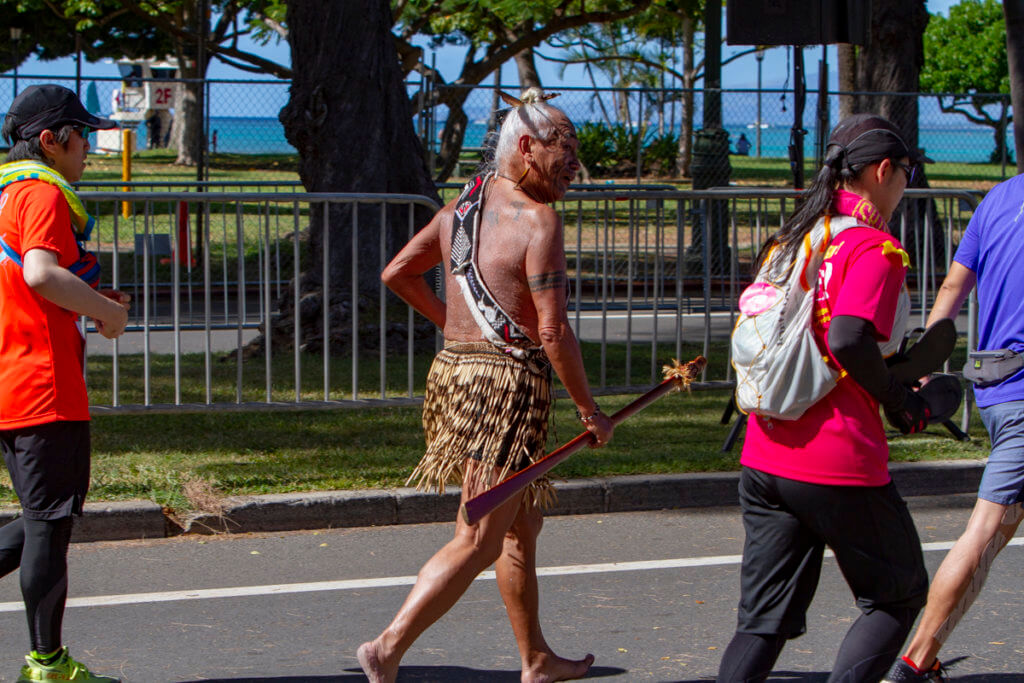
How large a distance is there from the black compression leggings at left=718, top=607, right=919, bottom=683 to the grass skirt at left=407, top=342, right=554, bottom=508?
0.91 metres

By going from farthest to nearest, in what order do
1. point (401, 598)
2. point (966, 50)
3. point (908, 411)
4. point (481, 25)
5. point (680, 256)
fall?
point (966, 50), point (481, 25), point (680, 256), point (401, 598), point (908, 411)

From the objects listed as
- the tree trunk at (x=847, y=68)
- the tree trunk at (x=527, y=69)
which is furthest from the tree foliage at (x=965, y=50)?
the tree trunk at (x=847, y=68)

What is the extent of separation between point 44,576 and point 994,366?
9.61 feet

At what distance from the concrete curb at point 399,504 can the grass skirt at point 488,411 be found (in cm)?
222

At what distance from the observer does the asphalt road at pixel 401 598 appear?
4.32m

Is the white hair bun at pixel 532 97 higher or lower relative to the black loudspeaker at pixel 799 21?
lower

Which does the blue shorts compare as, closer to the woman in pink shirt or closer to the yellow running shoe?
the woman in pink shirt

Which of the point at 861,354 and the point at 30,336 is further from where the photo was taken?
the point at 30,336

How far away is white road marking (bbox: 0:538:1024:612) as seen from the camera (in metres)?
4.98

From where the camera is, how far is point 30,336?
12.3 feet

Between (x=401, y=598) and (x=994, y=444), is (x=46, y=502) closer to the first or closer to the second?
(x=401, y=598)

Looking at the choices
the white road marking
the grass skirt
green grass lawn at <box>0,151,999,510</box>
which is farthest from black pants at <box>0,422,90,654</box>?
green grass lawn at <box>0,151,999,510</box>

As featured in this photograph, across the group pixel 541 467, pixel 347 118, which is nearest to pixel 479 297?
pixel 541 467

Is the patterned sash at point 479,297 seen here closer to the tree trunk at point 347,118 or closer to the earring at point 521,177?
the earring at point 521,177
